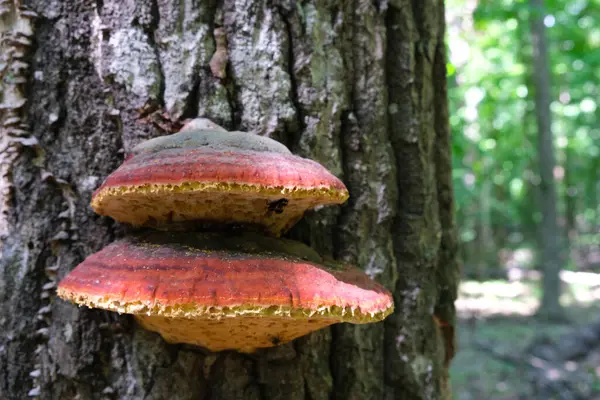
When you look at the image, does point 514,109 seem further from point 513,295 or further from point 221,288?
point 221,288

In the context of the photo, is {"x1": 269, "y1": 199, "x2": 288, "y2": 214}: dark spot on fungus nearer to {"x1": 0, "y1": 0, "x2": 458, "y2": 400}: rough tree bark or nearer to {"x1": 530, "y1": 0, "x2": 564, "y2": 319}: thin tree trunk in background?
{"x1": 0, "y1": 0, "x2": 458, "y2": 400}: rough tree bark

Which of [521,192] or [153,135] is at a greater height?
[153,135]

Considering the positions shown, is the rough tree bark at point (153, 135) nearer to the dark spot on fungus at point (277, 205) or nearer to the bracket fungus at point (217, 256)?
the bracket fungus at point (217, 256)

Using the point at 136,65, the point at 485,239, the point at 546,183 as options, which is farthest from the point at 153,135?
the point at 485,239

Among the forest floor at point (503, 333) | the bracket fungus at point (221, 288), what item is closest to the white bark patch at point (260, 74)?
the bracket fungus at point (221, 288)

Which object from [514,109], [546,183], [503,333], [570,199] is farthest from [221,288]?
[570,199]

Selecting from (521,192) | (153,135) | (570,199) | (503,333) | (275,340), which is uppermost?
(153,135)

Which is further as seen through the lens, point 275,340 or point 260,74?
point 260,74

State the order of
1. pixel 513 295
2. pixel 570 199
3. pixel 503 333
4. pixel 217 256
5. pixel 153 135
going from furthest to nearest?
1. pixel 570 199
2. pixel 513 295
3. pixel 503 333
4. pixel 153 135
5. pixel 217 256

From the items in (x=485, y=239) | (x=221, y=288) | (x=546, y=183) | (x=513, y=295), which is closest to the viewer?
(x=221, y=288)
